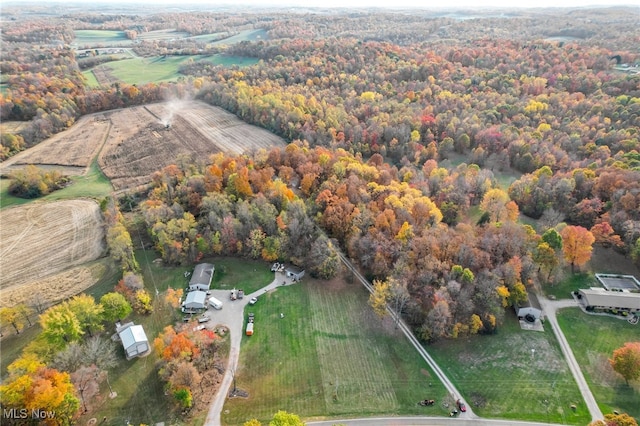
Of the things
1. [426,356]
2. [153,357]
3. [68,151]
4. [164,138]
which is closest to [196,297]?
[153,357]

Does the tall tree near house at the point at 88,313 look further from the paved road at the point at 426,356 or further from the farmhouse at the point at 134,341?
the paved road at the point at 426,356

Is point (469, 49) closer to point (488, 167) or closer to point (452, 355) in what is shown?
point (488, 167)

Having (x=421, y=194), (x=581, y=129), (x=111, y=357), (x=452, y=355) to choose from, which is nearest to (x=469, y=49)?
(x=581, y=129)

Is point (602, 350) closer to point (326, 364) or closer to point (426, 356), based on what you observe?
point (426, 356)

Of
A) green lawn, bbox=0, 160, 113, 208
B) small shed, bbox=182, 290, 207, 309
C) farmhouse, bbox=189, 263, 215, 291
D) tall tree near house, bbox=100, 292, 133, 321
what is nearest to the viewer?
tall tree near house, bbox=100, 292, 133, 321

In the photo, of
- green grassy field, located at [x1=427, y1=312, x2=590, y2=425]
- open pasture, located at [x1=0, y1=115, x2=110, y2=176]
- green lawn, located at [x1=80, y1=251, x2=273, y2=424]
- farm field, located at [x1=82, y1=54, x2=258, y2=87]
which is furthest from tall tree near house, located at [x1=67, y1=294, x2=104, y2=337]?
farm field, located at [x1=82, y1=54, x2=258, y2=87]

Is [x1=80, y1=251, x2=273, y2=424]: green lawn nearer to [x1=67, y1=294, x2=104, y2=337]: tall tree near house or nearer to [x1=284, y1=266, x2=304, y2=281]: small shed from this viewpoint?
[x1=284, y1=266, x2=304, y2=281]: small shed
